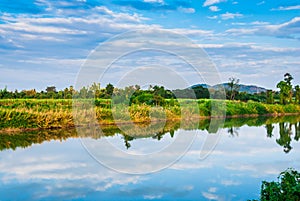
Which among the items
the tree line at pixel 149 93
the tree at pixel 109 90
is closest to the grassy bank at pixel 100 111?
the tree line at pixel 149 93

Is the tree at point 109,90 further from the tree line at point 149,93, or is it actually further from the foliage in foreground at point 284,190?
the foliage in foreground at point 284,190

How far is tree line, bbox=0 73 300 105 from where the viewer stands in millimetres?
18328

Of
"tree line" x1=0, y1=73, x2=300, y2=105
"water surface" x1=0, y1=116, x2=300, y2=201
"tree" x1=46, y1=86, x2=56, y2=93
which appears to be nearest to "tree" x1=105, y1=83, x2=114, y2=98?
"tree line" x1=0, y1=73, x2=300, y2=105

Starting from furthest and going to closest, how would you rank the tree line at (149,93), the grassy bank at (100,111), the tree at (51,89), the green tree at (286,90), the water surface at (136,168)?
the green tree at (286,90) → the tree at (51,89) → the tree line at (149,93) → the grassy bank at (100,111) → the water surface at (136,168)

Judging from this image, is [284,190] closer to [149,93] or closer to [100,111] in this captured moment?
[100,111]

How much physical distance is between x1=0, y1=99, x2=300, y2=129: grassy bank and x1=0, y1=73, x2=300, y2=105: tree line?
516mm

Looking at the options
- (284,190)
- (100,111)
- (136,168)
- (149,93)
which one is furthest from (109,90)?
(284,190)

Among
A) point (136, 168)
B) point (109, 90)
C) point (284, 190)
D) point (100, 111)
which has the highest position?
point (109, 90)

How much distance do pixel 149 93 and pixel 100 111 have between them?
392 cm

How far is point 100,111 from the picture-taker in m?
16.1

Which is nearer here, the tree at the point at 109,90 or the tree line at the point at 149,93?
the tree line at the point at 149,93

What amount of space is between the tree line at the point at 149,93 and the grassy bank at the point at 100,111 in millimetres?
516

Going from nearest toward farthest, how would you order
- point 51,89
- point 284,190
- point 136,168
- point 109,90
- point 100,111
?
point 284,190
point 136,168
point 100,111
point 109,90
point 51,89

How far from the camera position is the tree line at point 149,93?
60.1 ft
